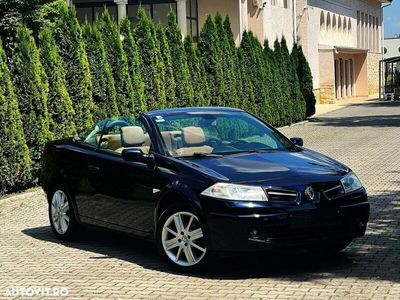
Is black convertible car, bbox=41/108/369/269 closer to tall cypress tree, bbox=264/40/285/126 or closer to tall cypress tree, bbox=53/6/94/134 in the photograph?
tall cypress tree, bbox=53/6/94/134

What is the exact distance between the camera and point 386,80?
54.8 meters

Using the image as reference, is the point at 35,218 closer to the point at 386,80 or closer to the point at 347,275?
the point at 347,275

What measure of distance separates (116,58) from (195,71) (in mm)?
5671

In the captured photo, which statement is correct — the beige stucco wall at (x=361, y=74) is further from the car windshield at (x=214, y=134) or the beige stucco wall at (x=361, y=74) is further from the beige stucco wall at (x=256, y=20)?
the car windshield at (x=214, y=134)

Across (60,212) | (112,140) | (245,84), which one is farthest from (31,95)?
(245,84)

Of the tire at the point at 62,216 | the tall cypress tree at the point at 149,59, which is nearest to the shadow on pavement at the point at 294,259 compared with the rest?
the tire at the point at 62,216

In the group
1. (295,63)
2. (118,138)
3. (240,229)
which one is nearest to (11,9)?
(295,63)

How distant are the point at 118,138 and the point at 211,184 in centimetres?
204

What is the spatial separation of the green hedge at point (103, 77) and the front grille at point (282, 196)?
7.91 metres

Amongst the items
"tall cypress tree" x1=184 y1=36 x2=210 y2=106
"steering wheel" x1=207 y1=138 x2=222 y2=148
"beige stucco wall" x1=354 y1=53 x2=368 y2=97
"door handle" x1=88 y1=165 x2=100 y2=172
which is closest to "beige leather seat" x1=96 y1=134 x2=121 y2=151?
"door handle" x1=88 y1=165 x2=100 y2=172

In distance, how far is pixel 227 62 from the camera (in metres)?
26.5

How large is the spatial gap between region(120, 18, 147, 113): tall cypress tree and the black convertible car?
33.3ft

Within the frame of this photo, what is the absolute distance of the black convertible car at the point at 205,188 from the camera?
696 centimetres

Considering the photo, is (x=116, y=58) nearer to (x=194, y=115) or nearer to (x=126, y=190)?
(x=194, y=115)
